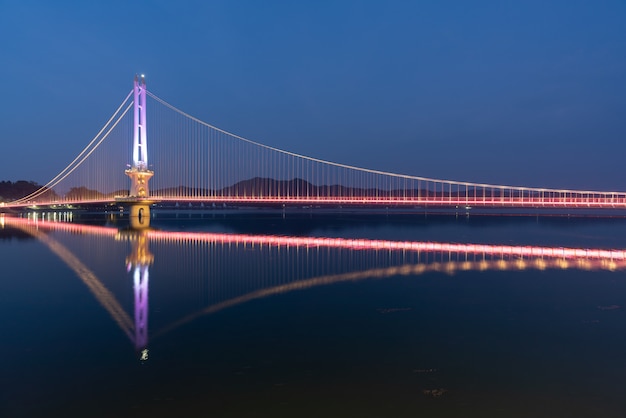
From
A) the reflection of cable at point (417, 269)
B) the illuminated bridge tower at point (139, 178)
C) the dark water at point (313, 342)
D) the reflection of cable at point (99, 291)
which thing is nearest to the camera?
the dark water at point (313, 342)

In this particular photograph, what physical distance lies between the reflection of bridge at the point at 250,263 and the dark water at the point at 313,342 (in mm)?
117

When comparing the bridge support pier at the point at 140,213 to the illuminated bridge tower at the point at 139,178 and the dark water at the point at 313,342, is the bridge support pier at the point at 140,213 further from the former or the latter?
the dark water at the point at 313,342

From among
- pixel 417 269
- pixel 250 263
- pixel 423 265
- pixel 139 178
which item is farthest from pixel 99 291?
pixel 139 178

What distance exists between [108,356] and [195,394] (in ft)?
6.22

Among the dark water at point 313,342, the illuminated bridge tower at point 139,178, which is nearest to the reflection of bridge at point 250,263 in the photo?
the dark water at point 313,342

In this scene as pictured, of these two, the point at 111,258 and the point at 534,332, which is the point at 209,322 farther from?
the point at 111,258

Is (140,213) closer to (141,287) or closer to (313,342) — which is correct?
(141,287)

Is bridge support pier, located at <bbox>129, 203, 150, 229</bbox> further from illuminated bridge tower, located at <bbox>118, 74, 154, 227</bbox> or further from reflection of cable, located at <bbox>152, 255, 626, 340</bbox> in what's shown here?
reflection of cable, located at <bbox>152, 255, 626, 340</bbox>

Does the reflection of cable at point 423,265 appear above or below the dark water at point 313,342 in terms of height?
above

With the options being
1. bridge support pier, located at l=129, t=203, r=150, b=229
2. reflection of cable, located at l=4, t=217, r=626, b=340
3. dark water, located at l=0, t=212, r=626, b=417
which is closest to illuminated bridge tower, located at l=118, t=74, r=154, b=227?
bridge support pier, located at l=129, t=203, r=150, b=229

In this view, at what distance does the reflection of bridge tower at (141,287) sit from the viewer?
6891mm

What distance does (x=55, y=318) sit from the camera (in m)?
8.35

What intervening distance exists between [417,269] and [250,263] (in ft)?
17.5

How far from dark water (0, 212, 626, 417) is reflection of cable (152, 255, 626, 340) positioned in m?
0.13
